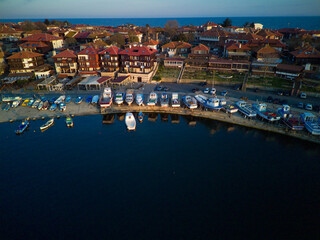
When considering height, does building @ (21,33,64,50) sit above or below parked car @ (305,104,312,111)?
above

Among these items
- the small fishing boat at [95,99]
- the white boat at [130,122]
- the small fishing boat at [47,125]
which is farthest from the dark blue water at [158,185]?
the small fishing boat at [95,99]

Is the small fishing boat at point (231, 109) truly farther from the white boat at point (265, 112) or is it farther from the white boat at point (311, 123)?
the white boat at point (311, 123)

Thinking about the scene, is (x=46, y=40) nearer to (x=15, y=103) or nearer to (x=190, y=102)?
(x=15, y=103)

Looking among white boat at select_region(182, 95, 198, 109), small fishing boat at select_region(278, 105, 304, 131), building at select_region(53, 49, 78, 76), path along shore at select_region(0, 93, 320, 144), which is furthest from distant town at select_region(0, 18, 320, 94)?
white boat at select_region(182, 95, 198, 109)

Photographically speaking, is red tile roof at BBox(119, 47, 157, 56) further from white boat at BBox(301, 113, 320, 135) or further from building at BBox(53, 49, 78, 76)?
white boat at BBox(301, 113, 320, 135)

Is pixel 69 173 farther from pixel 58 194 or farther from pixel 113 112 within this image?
pixel 113 112

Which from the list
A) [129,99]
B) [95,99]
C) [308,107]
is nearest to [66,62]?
[95,99]
